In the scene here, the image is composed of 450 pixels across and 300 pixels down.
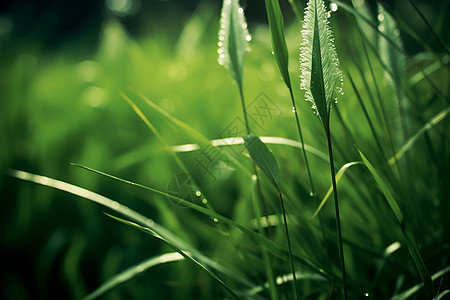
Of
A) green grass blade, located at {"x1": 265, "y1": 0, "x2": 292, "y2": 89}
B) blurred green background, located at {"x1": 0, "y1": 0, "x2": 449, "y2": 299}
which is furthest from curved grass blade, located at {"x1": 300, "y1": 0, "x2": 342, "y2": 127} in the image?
blurred green background, located at {"x1": 0, "y1": 0, "x2": 449, "y2": 299}

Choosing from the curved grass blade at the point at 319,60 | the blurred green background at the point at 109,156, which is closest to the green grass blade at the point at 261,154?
the curved grass blade at the point at 319,60

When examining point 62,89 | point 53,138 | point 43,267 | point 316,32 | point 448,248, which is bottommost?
point 448,248

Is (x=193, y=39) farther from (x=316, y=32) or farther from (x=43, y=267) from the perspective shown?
(x=316, y=32)

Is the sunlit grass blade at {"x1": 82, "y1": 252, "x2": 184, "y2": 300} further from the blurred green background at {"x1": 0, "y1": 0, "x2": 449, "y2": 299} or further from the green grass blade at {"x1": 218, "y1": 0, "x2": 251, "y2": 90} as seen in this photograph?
the green grass blade at {"x1": 218, "y1": 0, "x2": 251, "y2": 90}

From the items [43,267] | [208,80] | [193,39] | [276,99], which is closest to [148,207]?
[43,267]

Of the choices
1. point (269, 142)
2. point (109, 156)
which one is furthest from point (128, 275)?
point (109, 156)

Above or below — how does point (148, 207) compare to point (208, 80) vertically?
below
